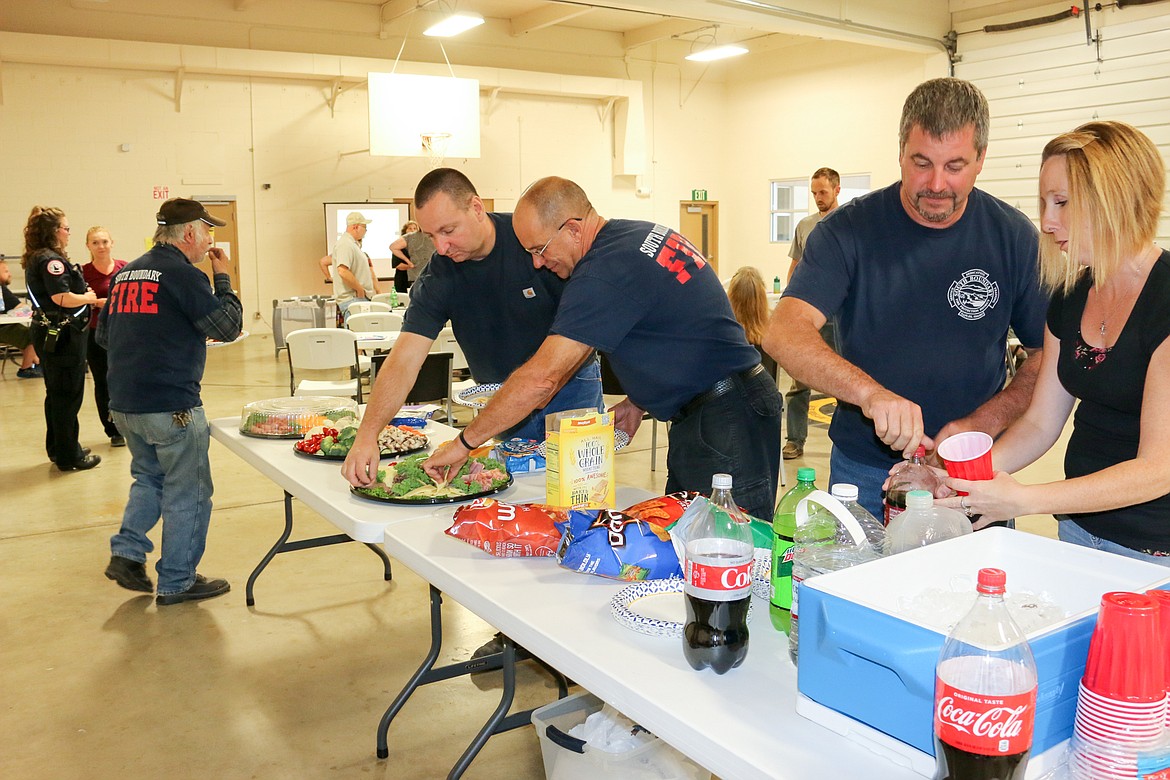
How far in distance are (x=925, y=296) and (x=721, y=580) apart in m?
1.18

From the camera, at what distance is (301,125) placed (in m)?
13.6

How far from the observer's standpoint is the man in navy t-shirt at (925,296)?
7.21 feet

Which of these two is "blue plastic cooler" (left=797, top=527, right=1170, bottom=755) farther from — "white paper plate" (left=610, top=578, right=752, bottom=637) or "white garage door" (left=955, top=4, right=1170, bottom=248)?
"white garage door" (left=955, top=4, right=1170, bottom=248)

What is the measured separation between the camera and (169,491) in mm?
3945

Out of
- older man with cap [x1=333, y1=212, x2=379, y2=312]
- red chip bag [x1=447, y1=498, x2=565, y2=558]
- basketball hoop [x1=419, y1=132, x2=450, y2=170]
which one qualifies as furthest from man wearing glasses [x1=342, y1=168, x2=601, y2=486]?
basketball hoop [x1=419, y1=132, x2=450, y2=170]

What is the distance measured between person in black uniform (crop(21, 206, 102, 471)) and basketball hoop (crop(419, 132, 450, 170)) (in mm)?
7106

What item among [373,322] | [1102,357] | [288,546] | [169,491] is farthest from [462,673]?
[373,322]

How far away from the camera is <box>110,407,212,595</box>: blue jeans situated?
3.87 metres

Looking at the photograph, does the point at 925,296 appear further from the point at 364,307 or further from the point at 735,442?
the point at 364,307

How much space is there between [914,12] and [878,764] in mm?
12974

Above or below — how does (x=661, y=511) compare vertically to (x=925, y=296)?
below

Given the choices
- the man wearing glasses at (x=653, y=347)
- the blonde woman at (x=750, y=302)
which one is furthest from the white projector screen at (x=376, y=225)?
the man wearing glasses at (x=653, y=347)

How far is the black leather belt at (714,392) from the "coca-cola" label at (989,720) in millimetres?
1612

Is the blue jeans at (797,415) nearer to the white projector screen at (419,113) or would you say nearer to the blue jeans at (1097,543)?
the blue jeans at (1097,543)
